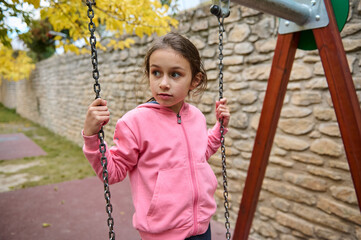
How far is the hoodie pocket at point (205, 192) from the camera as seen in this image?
144 centimetres

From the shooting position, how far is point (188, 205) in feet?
4.62

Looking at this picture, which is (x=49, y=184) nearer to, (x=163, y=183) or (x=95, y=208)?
(x=95, y=208)

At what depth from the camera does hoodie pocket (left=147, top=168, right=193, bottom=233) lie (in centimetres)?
135

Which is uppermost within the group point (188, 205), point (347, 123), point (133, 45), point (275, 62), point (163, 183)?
point (133, 45)

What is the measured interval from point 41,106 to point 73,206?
8571 millimetres

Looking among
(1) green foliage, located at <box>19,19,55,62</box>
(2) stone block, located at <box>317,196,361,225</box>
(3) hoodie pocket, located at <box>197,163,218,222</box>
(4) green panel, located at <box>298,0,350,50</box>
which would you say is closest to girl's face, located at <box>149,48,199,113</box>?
(3) hoodie pocket, located at <box>197,163,218,222</box>

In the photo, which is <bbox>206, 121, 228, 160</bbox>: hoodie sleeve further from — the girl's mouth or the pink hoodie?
the girl's mouth

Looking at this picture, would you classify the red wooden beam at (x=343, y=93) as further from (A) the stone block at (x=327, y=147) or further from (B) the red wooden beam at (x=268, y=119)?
(A) the stone block at (x=327, y=147)

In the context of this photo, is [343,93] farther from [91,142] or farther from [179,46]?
[91,142]

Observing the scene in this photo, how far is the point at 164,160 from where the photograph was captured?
139 cm

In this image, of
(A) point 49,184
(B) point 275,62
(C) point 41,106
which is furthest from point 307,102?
(C) point 41,106

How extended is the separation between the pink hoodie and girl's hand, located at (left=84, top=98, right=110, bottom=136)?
0.49 ft

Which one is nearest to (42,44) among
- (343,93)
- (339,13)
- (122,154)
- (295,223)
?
(295,223)

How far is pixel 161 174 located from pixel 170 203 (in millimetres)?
144
